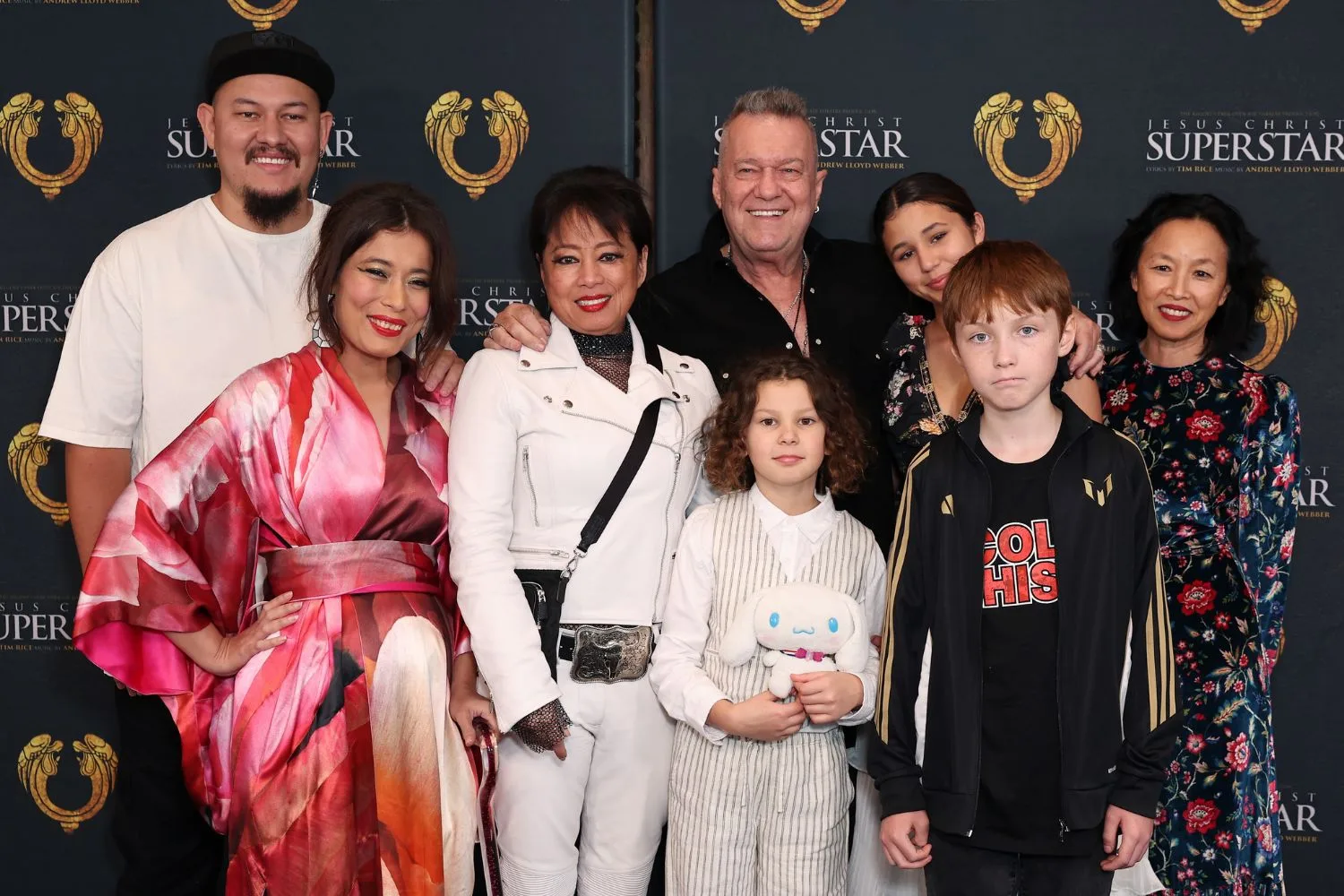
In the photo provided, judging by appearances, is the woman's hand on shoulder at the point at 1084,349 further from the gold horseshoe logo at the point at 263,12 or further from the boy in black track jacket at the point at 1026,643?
the gold horseshoe logo at the point at 263,12

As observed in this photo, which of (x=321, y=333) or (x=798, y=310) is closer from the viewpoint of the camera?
(x=321, y=333)

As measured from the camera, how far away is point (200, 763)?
2.42 m

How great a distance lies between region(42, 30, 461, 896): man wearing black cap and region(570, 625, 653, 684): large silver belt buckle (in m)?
1.04

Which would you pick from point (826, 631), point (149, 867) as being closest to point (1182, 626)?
point (826, 631)

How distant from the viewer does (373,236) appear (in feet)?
7.98

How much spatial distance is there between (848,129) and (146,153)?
6.95 feet

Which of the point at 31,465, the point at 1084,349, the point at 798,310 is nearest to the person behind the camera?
the point at 1084,349

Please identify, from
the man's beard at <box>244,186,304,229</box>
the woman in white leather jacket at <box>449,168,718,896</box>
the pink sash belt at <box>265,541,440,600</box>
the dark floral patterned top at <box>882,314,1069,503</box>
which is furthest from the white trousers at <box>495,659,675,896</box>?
the man's beard at <box>244,186,304,229</box>

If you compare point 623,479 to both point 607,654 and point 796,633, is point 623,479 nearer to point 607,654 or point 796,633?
point 607,654

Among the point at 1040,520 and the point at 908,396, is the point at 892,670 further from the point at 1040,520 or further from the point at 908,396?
the point at 908,396

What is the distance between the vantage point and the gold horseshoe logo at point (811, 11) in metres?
3.38

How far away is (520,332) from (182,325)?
91 centimetres

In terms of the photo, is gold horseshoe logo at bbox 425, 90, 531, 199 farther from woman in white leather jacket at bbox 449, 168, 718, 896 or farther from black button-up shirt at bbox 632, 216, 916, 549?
woman in white leather jacket at bbox 449, 168, 718, 896

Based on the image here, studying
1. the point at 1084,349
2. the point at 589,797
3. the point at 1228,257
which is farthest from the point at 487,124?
the point at 1228,257
